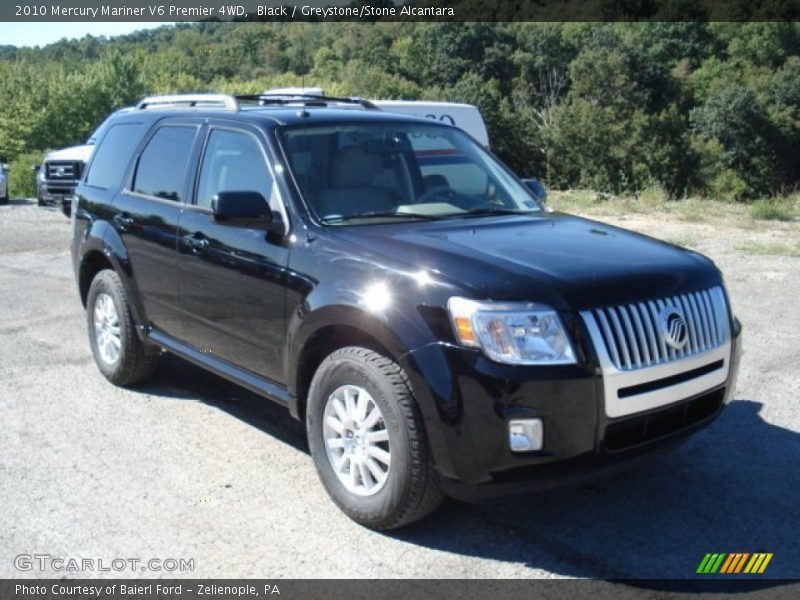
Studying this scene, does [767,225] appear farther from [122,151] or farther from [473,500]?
[473,500]

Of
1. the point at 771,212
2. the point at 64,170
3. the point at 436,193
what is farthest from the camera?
the point at 64,170

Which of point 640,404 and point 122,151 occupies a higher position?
point 122,151

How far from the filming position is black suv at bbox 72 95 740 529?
3676mm

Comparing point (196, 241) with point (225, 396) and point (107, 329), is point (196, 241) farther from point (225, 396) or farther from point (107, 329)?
point (107, 329)

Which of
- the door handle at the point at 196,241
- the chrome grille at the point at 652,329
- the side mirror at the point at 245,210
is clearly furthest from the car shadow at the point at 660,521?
the side mirror at the point at 245,210

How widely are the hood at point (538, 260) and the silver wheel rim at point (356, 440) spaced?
0.66 m

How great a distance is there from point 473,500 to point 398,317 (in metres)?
0.84

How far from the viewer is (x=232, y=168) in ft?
A: 17.1

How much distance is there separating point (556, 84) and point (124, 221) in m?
83.5

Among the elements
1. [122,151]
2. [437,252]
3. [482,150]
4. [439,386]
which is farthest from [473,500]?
[122,151]

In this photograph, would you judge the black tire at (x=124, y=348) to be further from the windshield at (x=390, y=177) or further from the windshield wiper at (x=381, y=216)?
the windshield wiper at (x=381, y=216)

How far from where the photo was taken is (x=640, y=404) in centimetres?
382

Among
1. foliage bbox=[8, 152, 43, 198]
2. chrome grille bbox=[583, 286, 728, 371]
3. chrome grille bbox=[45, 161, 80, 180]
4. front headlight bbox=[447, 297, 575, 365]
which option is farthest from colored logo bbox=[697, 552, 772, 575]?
foliage bbox=[8, 152, 43, 198]

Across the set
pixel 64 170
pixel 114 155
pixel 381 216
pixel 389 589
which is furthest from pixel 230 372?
pixel 64 170
